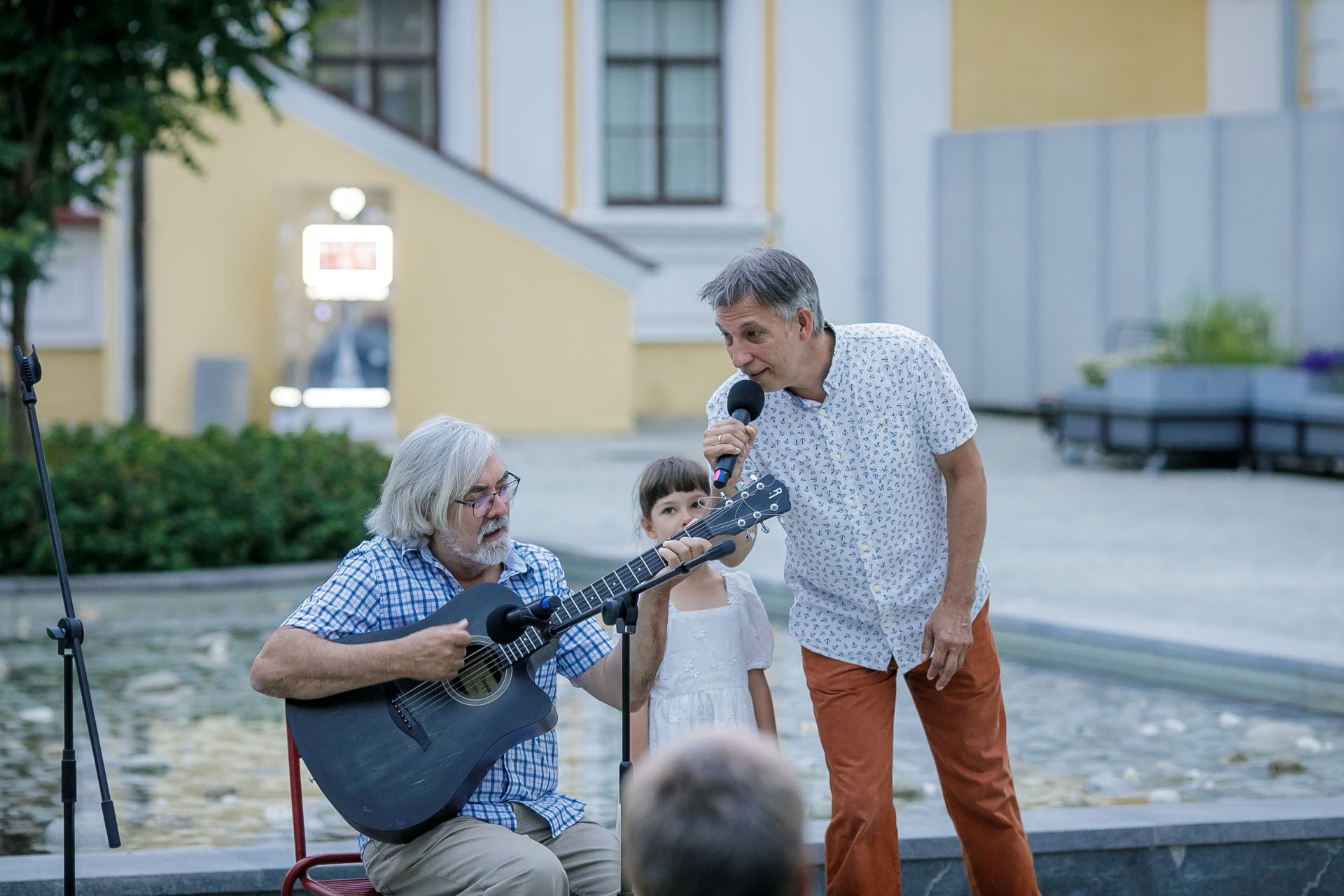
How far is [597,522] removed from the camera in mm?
11438

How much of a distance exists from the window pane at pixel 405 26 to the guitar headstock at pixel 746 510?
17.8 m

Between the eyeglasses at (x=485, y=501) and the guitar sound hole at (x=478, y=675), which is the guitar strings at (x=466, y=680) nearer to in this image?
the guitar sound hole at (x=478, y=675)

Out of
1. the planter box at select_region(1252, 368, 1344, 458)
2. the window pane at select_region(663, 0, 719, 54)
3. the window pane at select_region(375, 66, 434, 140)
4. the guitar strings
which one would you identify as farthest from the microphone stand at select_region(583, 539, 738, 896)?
the window pane at select_region(663, 0, 719, 54)

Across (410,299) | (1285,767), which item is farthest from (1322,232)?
(1285,767)

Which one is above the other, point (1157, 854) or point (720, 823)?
point (720, 823)

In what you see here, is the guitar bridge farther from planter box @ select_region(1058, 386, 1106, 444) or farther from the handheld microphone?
planter box @ select_region(1058, 386, 1106, 444)

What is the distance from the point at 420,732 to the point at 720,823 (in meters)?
1.69

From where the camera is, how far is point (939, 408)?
3.94 meters

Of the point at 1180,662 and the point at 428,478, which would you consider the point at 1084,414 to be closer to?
the point at 1180,662

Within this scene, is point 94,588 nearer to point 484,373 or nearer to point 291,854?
point 291,854

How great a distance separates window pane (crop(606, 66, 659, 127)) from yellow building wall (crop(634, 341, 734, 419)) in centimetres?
268

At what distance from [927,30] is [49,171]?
13340 mm

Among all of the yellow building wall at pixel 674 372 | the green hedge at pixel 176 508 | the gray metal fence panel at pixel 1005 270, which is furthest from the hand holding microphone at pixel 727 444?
the yellow building wall at pixel 674 372

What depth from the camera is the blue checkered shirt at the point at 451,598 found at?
12.4 feet
